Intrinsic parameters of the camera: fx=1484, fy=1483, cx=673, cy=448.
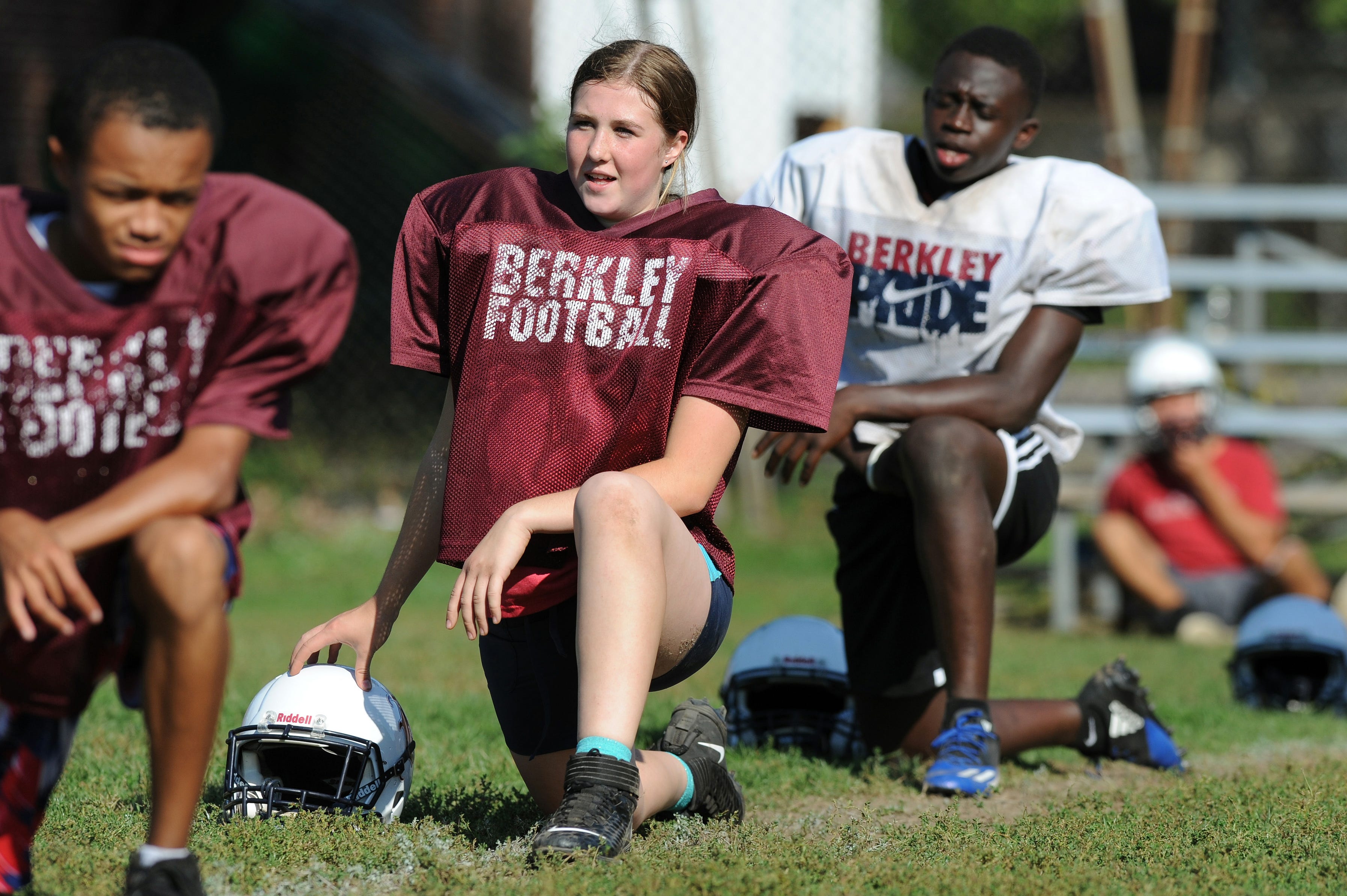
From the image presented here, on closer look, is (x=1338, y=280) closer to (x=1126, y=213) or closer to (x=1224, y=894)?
(x=1126, y=213)

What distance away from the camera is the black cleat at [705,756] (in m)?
3.12

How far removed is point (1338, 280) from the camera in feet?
29.2

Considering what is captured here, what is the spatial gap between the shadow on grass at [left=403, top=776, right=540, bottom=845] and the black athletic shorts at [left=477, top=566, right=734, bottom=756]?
0.52 feet

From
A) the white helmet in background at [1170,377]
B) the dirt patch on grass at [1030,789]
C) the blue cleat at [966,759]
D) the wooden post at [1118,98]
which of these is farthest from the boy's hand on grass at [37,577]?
the wooden post at [1118,98]

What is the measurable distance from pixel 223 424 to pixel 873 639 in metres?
2.11

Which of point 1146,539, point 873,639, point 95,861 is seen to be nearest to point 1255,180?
point 1146,539

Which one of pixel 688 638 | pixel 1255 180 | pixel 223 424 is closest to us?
pixel 223 424

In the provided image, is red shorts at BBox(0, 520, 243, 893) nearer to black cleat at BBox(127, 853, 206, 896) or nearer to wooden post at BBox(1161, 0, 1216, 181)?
black cleat at BBox(127, 853, 206, 896)

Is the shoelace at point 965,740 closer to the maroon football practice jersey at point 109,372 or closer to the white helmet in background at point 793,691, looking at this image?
the white helmet in background at point 793,691

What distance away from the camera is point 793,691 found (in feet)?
14.3

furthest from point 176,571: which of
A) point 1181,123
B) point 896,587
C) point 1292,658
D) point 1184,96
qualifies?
point 1181,123

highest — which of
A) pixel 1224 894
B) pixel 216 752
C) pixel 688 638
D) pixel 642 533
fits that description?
pixel 642 533

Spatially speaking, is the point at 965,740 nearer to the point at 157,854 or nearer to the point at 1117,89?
the point at 157,854

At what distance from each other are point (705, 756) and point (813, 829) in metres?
0.27
